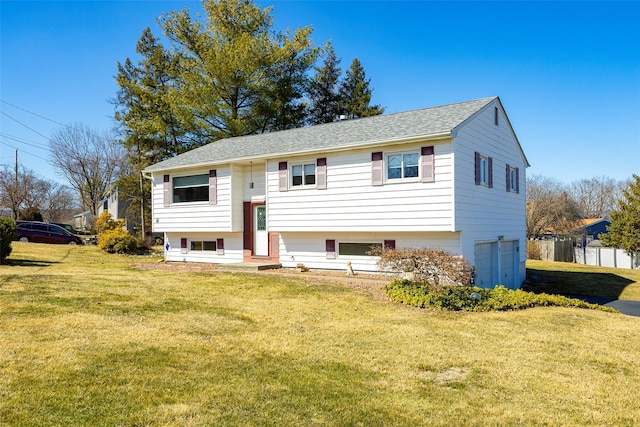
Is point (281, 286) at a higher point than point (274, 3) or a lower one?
lower

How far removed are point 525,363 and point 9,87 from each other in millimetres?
30336

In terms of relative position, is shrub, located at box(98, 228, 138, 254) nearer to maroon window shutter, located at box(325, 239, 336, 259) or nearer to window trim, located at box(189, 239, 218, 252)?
window trim, located at box(189, 239, 218, 252)

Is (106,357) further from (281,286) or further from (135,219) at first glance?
(135,219)

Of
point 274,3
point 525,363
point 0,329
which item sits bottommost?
point 525,363

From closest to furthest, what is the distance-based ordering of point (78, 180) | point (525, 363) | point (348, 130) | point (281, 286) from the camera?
point (525, 363) < point (281, 286) < point (348, 130) < point (78, 180)

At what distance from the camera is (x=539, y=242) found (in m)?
32.5

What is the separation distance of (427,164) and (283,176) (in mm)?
5545

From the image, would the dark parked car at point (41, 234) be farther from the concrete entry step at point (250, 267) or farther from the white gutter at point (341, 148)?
the concrete entry step at point (250, 267)

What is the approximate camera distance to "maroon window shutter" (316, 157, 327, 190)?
15297 mm

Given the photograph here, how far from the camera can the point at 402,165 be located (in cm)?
1380

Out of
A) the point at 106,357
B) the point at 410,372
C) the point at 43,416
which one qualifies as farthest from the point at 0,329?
the point at 410,372

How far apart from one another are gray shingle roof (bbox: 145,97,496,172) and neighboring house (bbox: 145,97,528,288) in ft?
0.21

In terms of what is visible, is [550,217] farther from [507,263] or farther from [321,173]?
[321,173]

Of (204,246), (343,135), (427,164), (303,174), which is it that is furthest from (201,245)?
(427,164)
